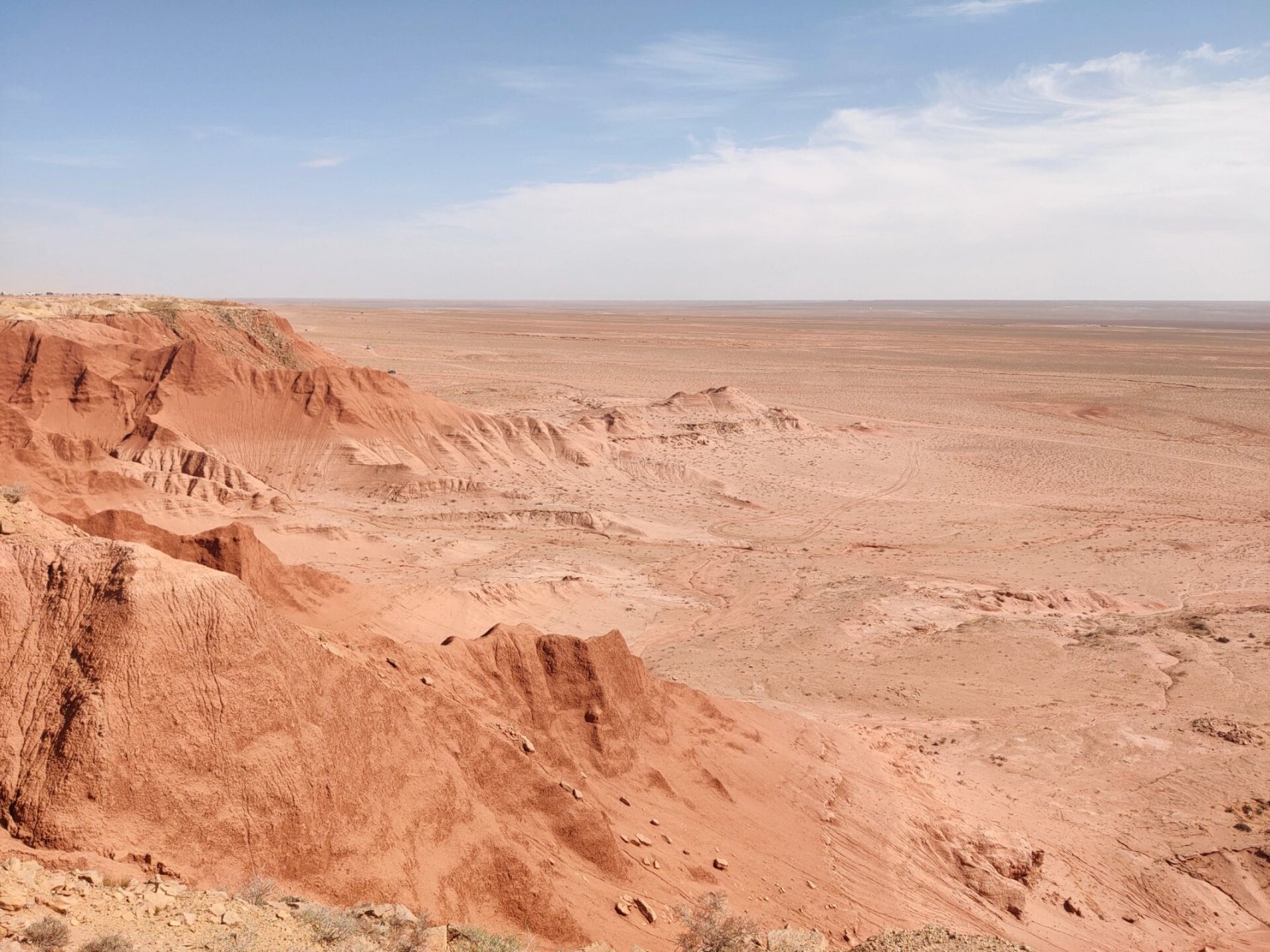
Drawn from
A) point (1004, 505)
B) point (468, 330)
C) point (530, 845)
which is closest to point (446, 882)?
point (530, 845)

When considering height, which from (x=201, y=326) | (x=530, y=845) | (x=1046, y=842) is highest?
(x=201, y=326)

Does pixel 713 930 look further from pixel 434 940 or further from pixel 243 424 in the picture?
pixel 243 424

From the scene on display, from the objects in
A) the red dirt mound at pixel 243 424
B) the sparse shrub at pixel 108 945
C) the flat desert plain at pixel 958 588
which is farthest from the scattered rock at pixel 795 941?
the red dirt mound at pixel 243 424

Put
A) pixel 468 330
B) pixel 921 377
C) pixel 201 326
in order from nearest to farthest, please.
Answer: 1. pixel 201 326
2. pixel 921 377
3. pixel 468 330

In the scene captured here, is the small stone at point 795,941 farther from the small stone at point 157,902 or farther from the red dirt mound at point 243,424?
the red dirt mound at point 243,424

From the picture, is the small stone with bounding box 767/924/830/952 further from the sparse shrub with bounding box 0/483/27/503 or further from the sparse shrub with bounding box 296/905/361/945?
the sparse shrub with bounding box 0/483/27/503

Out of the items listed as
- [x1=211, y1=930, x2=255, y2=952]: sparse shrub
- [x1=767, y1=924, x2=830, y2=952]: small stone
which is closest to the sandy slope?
[x1=767, y1=924, x2=830, y2=952]: small stone

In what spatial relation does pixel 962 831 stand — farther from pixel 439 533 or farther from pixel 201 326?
pixel 201 326
